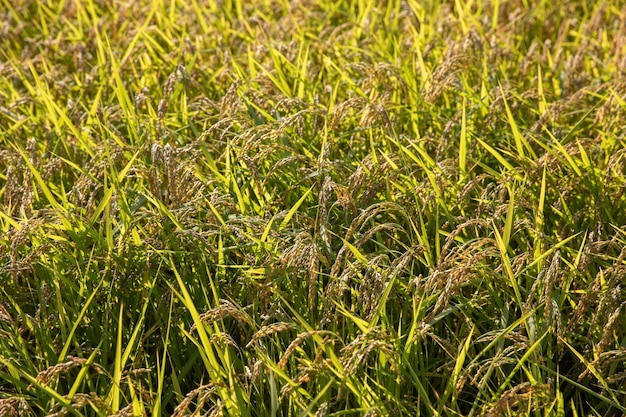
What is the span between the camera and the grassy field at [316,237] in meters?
2.05

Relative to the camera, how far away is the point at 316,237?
230cm

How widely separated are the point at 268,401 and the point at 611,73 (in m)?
2.28

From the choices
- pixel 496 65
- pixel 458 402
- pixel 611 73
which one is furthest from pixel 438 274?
pixel 611 73

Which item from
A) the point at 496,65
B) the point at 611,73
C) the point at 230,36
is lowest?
the point at 611,73

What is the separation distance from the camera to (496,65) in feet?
11.5

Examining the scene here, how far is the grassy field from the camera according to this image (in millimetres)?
2049

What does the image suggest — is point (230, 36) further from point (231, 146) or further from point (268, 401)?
point (268, 401)

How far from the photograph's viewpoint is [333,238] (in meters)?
2.53

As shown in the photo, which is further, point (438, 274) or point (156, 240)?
point (156, 240)

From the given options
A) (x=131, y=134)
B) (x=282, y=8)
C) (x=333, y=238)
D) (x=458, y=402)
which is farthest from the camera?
(x=282, y=8)

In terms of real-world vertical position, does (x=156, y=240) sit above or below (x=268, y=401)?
above

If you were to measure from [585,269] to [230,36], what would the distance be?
7.45 ft

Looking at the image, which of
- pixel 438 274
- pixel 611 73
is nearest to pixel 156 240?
pixel 438 274

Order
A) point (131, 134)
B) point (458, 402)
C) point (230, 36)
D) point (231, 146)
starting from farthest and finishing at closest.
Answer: point (230, 36) < point (131, 134) < point (231, 146) < point (458, 402)
